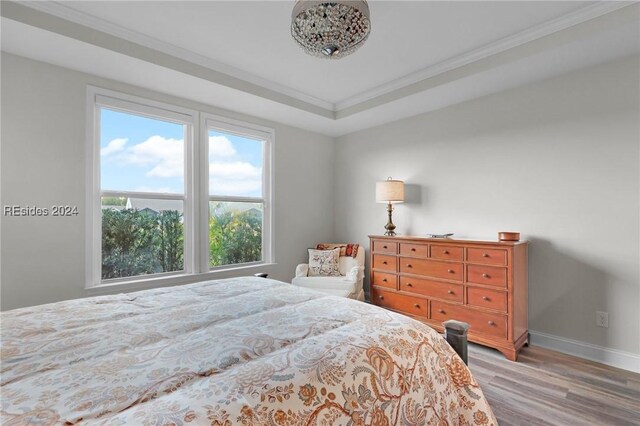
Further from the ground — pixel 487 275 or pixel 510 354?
pixel 487 275

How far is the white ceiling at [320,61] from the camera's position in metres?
2.21

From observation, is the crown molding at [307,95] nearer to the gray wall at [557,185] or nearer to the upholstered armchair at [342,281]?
→ the gray wall at [557,185]

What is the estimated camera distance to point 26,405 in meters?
0.76

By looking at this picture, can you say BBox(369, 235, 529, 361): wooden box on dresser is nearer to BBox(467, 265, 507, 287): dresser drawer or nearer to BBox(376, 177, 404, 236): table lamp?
BBox(467, 265, 507, 287): dresser drawer

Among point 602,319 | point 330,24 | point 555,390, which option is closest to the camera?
point 330,24

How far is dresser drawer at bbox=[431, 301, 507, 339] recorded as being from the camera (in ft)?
8.86

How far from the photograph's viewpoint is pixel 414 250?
3.34 m

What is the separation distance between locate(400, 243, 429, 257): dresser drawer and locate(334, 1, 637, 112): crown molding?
1.74 meters

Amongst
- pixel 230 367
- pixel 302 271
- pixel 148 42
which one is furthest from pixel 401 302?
pixel 148 42

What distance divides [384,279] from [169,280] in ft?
7.85

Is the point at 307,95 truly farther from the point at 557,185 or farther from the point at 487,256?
the point at 557,185

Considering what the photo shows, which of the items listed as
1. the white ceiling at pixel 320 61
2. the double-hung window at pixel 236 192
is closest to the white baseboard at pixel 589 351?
the white ceiling at pixel 320 61

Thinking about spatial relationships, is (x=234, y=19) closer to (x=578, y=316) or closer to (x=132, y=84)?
(x=132, y=84)

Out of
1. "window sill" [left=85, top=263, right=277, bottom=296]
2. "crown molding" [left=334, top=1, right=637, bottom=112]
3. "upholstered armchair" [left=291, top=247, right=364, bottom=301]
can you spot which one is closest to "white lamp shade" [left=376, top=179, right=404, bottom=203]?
"upholstered armchair" [left=291, top=247, right=364, bottom=301]
